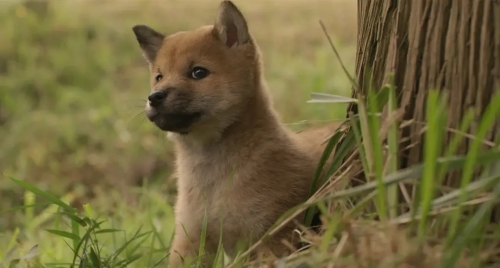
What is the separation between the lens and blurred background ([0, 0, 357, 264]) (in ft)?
17.9

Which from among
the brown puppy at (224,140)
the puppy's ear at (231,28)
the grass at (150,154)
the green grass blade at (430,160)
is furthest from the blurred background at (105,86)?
the green grass blade at (430,160)

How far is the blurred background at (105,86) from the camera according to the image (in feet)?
17.9

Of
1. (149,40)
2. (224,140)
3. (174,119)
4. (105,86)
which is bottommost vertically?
(105,86)

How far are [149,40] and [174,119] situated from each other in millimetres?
633

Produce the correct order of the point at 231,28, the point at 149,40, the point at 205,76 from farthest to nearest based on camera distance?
1. the point at 149,40
2. the point at 231,28
3. the point at 205,76

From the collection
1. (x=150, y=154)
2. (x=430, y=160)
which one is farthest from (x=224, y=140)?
(x=150, y=154)

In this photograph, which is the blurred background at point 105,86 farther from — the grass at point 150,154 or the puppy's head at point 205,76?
the puppy's head at point 205,76

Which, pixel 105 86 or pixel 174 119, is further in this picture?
pixel 105 86

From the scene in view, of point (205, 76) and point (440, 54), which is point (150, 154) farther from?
point (440, 54)

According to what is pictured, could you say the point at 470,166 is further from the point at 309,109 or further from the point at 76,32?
the point at 76,32

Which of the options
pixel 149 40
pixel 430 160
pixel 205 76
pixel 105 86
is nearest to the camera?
pixel 430 160

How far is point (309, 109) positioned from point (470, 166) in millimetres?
4147

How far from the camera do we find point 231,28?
11.0ft

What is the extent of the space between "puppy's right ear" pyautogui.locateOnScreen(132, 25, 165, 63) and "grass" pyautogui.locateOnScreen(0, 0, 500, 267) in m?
0.36
